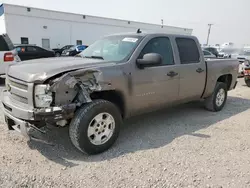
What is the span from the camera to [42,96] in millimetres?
3064

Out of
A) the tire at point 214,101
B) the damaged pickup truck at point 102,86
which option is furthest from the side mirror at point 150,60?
the tire at point 214,101

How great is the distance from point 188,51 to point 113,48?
1.70m

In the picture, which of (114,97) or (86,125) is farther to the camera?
(114,97)

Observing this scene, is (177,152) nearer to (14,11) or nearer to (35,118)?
(35,118)

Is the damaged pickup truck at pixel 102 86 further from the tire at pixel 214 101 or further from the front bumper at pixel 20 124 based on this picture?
the tire at pixel 214 101

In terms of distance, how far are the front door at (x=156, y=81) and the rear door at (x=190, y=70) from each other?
237 mm

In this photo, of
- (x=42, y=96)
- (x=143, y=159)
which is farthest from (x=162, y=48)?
(x=42, y=96)

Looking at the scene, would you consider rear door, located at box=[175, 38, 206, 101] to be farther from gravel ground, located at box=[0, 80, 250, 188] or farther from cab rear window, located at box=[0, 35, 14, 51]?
cab rear window, located at box=[0, 35, 14, 51]

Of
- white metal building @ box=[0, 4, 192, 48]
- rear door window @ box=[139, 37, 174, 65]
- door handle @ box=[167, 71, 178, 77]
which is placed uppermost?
white metal building @ box=[0, 4, 192, 48]

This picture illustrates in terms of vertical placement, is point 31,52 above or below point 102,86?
below

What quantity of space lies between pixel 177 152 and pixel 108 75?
1569mm

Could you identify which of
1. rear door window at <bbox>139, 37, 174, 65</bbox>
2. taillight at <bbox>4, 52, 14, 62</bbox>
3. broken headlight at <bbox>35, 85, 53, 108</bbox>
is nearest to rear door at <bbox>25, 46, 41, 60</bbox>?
taillight at <bbox>4, 52, 14, 62</bbox>

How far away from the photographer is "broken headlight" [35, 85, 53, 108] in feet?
9.94

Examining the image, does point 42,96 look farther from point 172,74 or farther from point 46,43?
point 46,43
